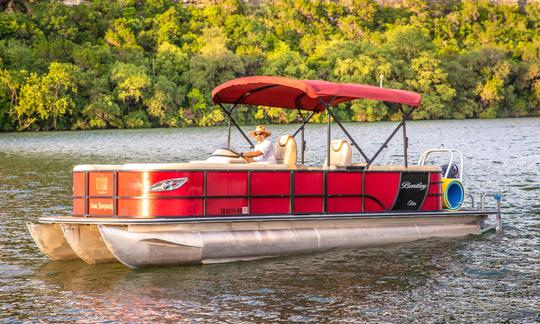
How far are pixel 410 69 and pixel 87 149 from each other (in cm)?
7169

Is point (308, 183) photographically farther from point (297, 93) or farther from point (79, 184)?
point (79, 184)

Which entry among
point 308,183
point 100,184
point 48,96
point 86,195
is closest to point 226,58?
point 48,96

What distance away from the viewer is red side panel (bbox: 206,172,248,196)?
1558 centimetres

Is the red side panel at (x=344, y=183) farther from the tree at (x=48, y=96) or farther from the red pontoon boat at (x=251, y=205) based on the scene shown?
the tree at (x=48, y=96)

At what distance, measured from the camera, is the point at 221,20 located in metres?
142

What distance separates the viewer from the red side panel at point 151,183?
15133 mm

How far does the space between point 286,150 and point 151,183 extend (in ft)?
10.3

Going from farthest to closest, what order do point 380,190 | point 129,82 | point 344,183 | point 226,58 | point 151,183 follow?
point 226,58 < point 129,82 < point 380,190 < point 344,183 < point 151,183

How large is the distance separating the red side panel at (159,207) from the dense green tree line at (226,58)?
80021 millimetres

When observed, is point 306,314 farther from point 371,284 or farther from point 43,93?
point 43,93

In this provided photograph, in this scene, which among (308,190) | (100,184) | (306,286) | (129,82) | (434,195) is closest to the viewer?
(306,286)

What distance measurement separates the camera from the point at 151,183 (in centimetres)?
1513

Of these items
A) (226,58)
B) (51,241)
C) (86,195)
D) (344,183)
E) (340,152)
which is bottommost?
(51,241)

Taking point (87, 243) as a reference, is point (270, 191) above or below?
above
